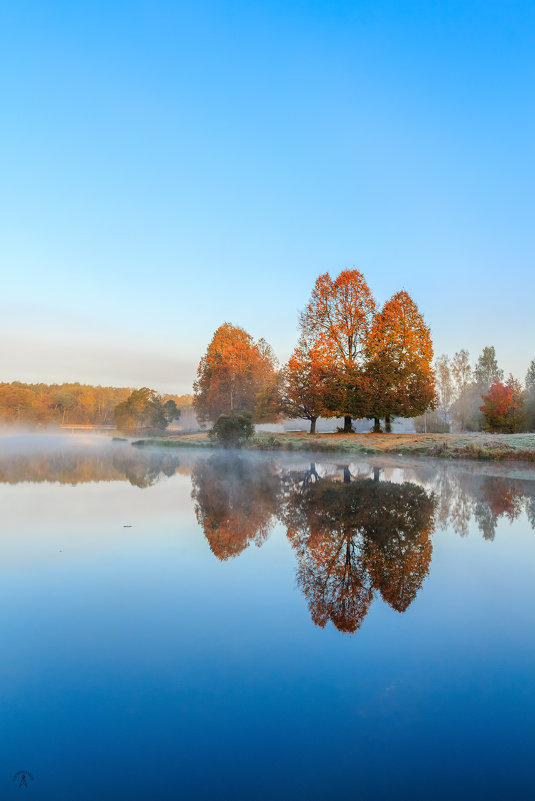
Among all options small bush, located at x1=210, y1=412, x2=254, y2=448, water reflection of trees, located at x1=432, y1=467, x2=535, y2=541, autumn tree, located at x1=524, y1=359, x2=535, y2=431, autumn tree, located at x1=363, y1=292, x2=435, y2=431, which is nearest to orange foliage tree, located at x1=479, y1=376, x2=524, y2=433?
autumn tree, located at x1=524, y1=359, x2=535, y2=431

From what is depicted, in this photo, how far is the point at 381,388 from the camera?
2580cm

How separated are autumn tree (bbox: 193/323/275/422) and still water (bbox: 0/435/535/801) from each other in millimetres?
30947

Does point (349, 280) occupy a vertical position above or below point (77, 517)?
above

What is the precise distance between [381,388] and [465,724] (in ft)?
80.4

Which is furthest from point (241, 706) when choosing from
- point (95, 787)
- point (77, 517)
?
point (77, 517)

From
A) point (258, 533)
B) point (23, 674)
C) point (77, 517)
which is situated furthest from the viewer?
point (77, 517)

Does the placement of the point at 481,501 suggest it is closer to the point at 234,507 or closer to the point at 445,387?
the point at 234,507

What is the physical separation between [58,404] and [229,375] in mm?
56693

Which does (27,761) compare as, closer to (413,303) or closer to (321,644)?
(321,644)

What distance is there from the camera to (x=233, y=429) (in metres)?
25.1

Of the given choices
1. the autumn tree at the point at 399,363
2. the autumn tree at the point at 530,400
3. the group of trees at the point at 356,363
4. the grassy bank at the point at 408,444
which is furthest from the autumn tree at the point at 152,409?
the autumn tree at the point at 530,400

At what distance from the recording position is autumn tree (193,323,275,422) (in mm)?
36938

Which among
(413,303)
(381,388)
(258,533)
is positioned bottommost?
(258,533)

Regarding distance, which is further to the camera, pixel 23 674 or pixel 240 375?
pixel 240 375
